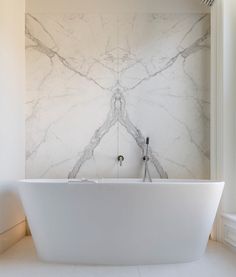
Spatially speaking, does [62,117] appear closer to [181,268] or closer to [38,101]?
[38,101]

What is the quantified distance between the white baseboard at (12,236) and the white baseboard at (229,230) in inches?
67.0

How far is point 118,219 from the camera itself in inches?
93.5

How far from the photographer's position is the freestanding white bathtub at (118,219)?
7.76ft

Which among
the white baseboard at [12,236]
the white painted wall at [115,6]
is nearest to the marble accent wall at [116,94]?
the white painted wall at [115,6]

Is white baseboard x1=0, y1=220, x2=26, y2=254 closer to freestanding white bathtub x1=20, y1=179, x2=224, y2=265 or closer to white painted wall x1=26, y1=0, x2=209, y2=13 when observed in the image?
freestanding white bathtub x1=20, y1=179, x2=224, y2=265

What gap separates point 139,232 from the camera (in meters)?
2.40

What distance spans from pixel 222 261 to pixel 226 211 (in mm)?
590

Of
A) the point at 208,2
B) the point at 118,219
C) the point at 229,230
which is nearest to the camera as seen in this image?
the point at 118,219

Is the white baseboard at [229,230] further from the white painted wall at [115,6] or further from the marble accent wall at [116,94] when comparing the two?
the white painted wall at [115,6]

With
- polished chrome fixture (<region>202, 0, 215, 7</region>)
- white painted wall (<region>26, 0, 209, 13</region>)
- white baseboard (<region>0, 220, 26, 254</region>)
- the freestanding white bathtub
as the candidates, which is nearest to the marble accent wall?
white painted wall (<region>26, 0, 209, 13</region>)

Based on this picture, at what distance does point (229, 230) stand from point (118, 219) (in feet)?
3.57

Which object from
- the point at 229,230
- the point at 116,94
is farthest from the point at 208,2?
the point at 229,230

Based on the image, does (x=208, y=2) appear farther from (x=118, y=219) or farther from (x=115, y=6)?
(x=118, y=219)

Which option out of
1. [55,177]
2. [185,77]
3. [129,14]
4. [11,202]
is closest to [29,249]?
[11,202]
